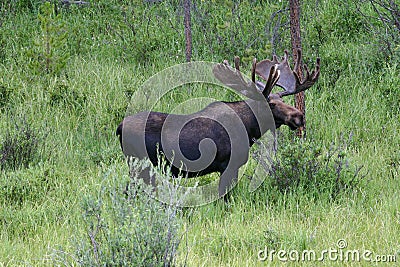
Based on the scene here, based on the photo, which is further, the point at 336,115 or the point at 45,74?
the point at 45,74

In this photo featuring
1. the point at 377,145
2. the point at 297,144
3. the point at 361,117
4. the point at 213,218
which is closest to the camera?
the point at 213,218

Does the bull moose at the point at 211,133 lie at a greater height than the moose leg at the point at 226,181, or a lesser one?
greater

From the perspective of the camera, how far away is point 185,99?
28.2 ft

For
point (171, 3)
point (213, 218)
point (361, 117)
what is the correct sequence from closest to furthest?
point (213, 218)
point (361, 117)
point (171, 3)

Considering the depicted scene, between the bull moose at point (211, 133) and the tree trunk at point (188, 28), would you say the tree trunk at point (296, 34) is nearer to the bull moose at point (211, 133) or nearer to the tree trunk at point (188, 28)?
the bull moose at point (211, 133)

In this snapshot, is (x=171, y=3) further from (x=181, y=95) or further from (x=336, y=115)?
(x=336, y=115)

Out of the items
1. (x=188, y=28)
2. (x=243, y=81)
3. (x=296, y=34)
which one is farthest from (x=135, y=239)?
(x=188, y=28)

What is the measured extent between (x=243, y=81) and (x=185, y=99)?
2081 mm

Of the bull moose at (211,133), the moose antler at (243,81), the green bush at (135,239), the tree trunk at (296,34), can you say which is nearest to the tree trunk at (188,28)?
the tree trunk at (296,34)

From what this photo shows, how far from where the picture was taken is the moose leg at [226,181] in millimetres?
6395

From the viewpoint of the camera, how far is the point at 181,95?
8703mm

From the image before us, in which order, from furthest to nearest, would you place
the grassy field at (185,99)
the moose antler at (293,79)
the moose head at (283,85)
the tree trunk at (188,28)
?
the tree trunk at (188,28), the moose antler at (293,79), the moose head at (283,85), the grassy field at (185,99)

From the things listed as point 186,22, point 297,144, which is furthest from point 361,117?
point 186,22

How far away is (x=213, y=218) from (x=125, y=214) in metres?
1.76
